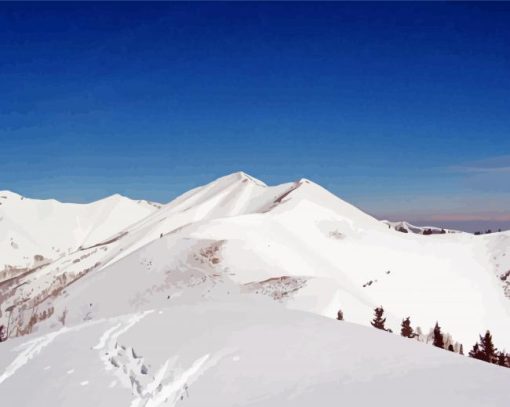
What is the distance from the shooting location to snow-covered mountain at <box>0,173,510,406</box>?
1215 cm

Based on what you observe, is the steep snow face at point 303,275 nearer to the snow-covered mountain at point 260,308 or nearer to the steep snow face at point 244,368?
the snow-covered mountain at point 260,308

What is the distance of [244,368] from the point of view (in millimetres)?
12906

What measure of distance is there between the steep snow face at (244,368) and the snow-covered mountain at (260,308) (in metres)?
0.06

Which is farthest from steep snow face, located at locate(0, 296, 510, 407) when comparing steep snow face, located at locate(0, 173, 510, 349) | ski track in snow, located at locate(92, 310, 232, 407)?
steep snow face, located at locate(0, 173, 510, 349)

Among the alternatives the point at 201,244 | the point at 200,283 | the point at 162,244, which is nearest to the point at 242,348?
the point at 200,283

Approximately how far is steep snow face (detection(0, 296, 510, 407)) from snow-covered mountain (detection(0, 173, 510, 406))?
6 cm

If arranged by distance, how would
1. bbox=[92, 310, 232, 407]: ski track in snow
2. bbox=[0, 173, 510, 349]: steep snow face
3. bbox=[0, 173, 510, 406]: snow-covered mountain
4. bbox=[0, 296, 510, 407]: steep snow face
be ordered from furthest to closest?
bbox=[0, 173, 510, 349]: steep snow face → bbox=[0, 173, 510, 406]: snow-covered mountain → bbox=[92, 310, 232, 407]: ski track in snow → bbox=[0, 296, 510, 407]: steep snow face

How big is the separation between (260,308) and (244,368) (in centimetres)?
702

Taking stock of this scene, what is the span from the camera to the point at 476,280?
101 m

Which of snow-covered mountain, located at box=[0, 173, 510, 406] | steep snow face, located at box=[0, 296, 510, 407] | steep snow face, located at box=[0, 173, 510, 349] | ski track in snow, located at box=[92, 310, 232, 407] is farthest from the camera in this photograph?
steep snow face, located at box=[0, 173, 510, 349]

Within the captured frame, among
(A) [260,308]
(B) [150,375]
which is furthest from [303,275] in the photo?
(B) [150,375]

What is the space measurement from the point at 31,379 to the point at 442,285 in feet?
303

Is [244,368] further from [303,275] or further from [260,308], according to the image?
[303,275]

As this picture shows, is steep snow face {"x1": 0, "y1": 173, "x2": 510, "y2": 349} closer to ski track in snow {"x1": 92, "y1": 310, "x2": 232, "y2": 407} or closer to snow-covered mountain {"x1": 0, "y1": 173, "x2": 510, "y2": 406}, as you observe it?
snow-covered mountain {"x1": 0, "y1": 173, "x2": 510, "y2": 406}
